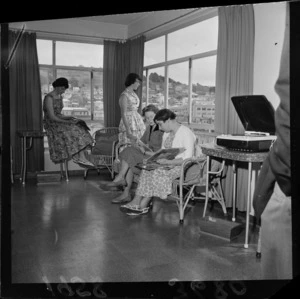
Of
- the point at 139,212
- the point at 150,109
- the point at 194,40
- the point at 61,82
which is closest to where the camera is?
the point at 61,82

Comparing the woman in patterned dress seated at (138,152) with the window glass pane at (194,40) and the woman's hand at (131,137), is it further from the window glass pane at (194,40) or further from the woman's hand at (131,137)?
the window glass pane at (194,40)

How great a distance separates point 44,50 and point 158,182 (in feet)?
6.33

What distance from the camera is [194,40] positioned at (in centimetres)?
437

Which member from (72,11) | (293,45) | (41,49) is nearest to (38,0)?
(72,11)

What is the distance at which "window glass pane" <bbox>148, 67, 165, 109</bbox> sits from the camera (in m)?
4.38

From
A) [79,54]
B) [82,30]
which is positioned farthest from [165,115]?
[82,30]

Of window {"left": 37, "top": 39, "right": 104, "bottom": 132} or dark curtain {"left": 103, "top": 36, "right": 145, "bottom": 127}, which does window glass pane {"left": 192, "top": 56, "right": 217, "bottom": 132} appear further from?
window {"left": 37, "top": 39, "right": 104, "bottom": 132}

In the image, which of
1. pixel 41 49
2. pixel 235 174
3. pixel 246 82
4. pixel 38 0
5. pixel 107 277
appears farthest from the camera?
pixel 41 49

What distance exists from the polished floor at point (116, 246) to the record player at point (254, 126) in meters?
0.80

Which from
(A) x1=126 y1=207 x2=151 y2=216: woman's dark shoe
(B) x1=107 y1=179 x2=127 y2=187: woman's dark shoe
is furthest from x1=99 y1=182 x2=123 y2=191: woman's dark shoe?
(A) x1=126 y1=207 x2=151 y2=216: woman's dark shoe

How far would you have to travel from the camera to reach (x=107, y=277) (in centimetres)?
244

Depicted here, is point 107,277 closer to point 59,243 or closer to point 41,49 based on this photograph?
point 59,243

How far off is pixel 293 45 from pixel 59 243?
2.27 metres

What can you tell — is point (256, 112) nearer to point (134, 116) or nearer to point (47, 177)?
point (134, 116)
